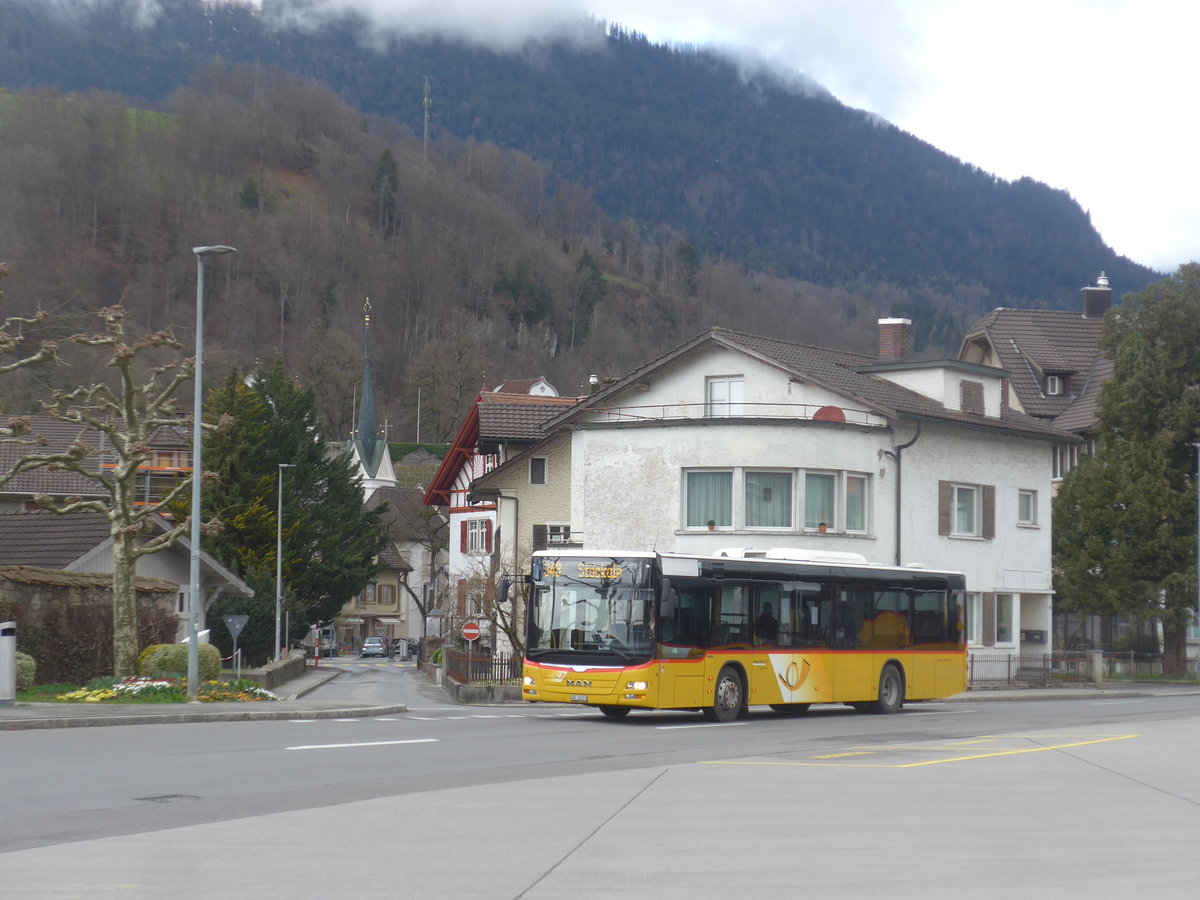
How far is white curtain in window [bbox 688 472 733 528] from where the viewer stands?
1550 inches

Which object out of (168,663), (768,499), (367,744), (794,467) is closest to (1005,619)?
(794,467)

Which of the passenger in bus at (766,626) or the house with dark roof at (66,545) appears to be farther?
the house with dark roof at (66,545)

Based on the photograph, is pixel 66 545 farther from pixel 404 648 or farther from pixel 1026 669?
pixel 404 648

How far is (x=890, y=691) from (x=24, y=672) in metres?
16.0

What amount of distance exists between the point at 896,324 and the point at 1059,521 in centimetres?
1033

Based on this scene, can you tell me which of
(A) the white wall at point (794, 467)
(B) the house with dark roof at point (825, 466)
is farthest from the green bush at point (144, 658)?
(A) the white wall at point (794, 467)

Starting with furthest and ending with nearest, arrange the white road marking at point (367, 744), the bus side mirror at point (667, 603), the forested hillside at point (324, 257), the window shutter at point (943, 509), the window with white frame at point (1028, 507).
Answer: the forested hillside at point (324, 257) → the window with white frame at point (1028, 507) → the window shutter at point (943, 509) → the bus side mirror at point (667, 603) → the white road marking at point (367, 744)

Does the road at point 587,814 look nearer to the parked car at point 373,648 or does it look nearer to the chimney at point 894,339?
the chimney at point 894,339

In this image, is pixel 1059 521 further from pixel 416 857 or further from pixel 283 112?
pixel 283 112

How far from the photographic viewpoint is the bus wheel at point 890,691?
93.1 ft

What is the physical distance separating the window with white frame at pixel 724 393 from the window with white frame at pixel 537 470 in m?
8.96

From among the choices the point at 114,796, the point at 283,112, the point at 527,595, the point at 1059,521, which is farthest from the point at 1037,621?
the point at 283,112

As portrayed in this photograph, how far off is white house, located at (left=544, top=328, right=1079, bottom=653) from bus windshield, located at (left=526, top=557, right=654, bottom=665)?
43.6 feet

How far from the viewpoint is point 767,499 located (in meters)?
39.2
